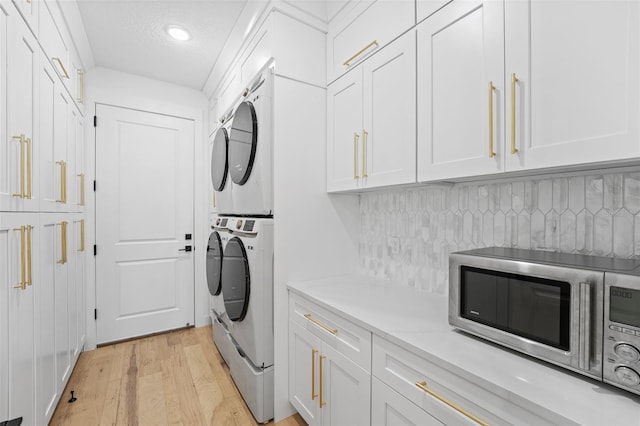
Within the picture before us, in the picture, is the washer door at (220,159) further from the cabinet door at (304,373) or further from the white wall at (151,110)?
the cabinet door at (304,373)

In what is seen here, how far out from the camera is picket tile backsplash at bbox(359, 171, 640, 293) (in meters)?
1.02

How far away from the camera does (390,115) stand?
1456mm

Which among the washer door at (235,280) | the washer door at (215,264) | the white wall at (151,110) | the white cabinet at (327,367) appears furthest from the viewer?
the white wall at (151,110)

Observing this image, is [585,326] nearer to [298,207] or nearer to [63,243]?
[298,207]

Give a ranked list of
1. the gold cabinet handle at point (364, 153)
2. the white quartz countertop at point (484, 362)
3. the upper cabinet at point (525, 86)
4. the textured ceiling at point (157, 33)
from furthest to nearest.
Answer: the textured ceiling at point (157, 33), the gold cabinet handle at point (364, 153), the upper cabinet at point (525, 86), the white quartz countertop at point (484, 362)

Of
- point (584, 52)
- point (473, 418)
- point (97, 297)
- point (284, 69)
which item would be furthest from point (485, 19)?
point (97, 297)

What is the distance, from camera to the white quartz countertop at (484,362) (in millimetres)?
660

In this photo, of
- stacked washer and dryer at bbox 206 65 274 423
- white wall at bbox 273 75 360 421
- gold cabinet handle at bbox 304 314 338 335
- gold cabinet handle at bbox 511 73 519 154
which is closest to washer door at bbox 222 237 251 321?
stacked washer and dryer at bbox 206 65 274 423

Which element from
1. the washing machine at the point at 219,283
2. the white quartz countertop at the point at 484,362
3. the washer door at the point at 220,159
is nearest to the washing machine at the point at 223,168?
the washer door at the point at 220,159

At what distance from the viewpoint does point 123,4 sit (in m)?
1.96

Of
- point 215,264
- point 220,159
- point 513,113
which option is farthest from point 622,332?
point 220,159

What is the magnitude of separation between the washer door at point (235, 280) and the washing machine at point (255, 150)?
10.5 inches

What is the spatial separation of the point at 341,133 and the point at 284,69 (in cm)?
51

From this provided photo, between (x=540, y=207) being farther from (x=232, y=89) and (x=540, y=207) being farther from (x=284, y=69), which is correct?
(x=232, y=89)
